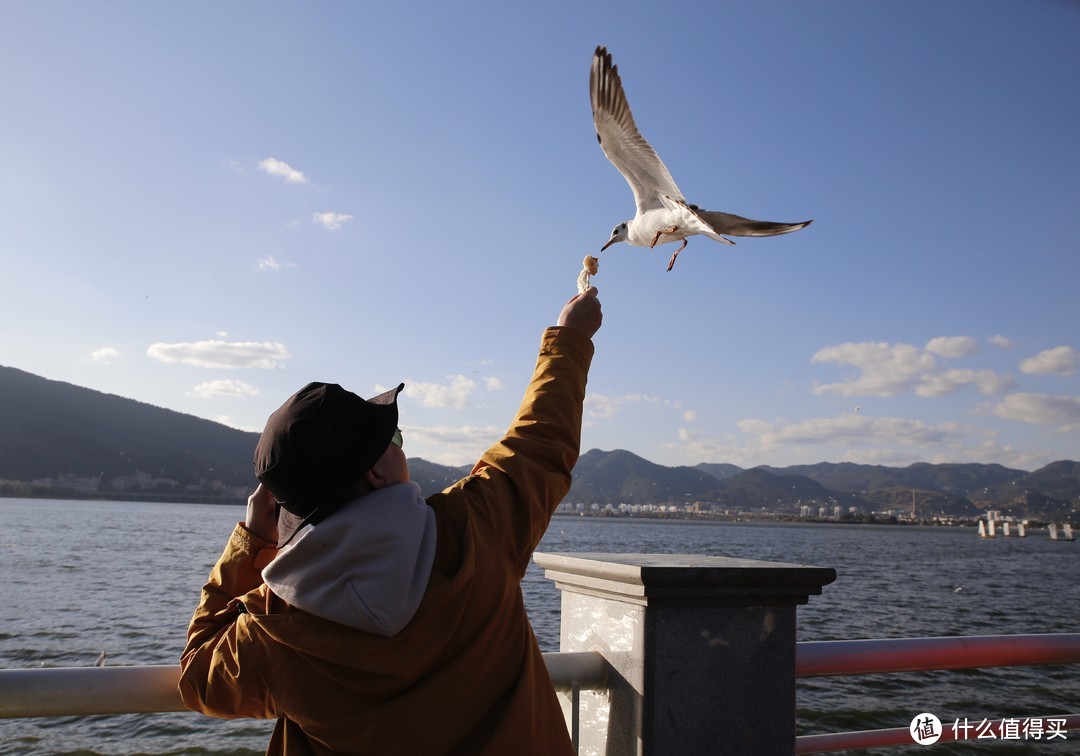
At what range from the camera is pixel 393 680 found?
4.97ft

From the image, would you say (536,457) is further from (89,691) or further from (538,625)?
(538,625)

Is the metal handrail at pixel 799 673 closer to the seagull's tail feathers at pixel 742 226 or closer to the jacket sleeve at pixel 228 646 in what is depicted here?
the jacket sleeve at pixel 228 646

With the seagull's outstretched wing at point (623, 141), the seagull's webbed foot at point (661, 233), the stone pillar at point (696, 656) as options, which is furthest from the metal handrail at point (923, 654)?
the seagull's outstretched wing at point (623, 141)

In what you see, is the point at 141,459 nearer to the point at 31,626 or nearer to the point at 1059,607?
the point at 31,626

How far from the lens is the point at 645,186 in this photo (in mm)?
5918

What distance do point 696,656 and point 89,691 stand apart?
1661 mm

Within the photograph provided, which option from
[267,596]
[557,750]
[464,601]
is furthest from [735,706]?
[267,596]

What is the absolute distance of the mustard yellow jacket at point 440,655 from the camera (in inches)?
59.0

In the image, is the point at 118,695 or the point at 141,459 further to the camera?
the point at 141,459

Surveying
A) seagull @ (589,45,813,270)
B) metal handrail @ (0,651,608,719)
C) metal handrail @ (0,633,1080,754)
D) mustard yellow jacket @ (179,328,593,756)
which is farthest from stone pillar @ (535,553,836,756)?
seagull @ (589,45,813,270)

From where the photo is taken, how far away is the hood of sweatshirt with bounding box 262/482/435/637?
4.68 ft

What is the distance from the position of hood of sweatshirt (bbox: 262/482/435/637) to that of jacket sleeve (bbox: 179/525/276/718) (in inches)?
8.4

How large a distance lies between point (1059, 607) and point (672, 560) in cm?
3888

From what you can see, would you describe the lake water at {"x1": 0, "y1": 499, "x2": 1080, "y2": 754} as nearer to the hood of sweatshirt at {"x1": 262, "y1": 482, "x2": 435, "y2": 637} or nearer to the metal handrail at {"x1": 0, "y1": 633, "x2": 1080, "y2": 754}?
the metal handrail at {"x1": 0, "y1": 633, "x2": 1080, "y2": 754}
